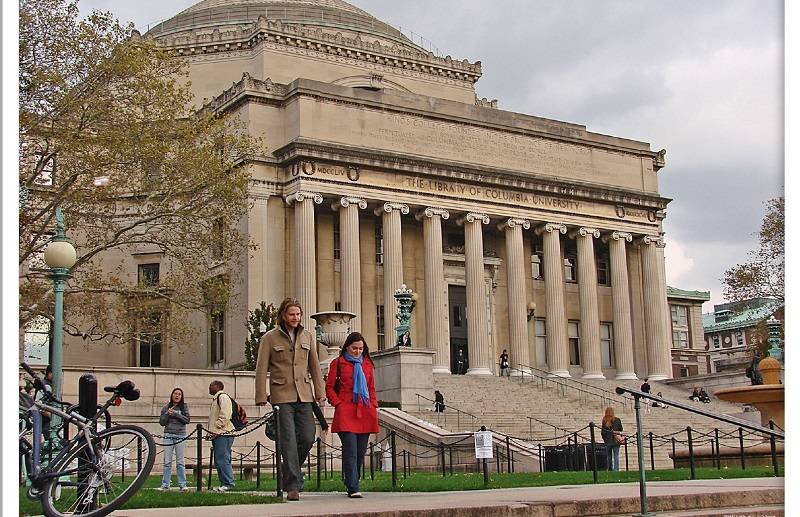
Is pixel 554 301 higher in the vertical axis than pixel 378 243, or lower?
lower

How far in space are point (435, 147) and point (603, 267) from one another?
12.8m

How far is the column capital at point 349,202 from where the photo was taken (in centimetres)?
4594

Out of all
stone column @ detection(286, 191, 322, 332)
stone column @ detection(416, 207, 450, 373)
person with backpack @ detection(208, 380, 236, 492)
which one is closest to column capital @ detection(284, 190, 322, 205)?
stone column @ detection(286, 191, 322, 332)

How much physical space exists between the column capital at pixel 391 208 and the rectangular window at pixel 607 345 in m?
13.8

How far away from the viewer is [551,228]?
51938 mm

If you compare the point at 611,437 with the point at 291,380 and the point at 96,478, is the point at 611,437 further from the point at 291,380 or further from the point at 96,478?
the point at 96,478

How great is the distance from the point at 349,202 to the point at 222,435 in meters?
30.4

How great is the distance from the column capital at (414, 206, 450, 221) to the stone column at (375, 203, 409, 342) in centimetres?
122

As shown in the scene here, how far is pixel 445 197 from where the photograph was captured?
160 feet

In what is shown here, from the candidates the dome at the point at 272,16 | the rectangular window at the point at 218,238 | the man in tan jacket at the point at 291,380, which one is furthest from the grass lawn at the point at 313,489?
the dome at the point at 272,16

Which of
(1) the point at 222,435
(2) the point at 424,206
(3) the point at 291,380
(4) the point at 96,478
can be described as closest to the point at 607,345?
(2) the point at 424,206

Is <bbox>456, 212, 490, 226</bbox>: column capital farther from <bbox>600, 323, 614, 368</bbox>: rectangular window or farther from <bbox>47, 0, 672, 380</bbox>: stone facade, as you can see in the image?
<bbox>600, 323, 614, 368</bbox>: rectangular window

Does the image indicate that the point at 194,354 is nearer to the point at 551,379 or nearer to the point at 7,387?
the point at 551,379

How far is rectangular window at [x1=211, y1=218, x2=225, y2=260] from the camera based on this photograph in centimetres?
2996
